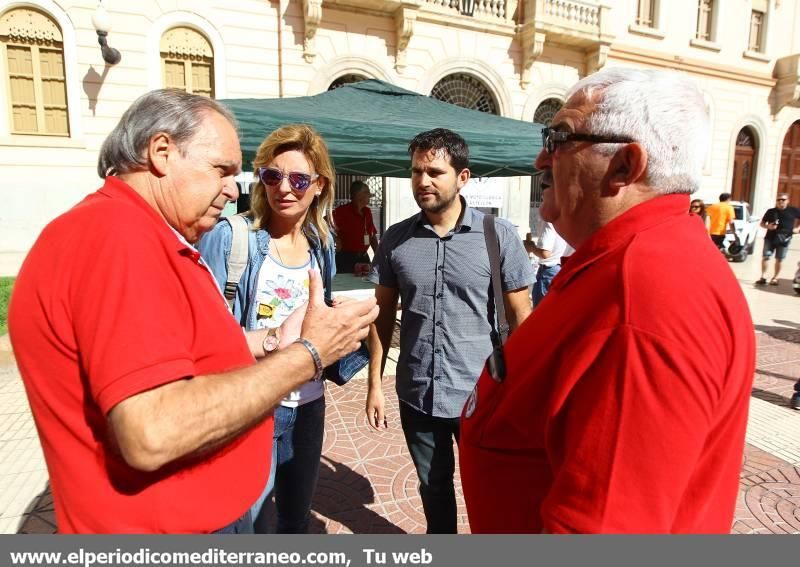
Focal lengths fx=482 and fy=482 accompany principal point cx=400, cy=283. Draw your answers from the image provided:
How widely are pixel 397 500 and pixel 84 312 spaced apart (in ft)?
8.37

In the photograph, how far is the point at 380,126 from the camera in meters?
5.57

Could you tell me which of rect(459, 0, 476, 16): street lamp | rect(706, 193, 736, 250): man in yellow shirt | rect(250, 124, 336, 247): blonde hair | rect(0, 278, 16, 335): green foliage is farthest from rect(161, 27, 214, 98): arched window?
rect(706, 193, 736, 250): man in yellow shirt

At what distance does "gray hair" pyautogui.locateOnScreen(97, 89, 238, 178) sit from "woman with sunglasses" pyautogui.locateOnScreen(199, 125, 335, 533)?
856 millimetres

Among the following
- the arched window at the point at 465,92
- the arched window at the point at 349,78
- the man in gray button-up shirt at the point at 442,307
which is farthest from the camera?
the arched window at the point at 465,92

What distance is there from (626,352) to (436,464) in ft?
5.50

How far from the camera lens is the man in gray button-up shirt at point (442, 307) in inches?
91.0

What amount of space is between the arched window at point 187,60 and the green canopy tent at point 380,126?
544cm

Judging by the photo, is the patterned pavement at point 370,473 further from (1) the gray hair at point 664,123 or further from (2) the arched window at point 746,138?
(2) the arched window at point 746,138

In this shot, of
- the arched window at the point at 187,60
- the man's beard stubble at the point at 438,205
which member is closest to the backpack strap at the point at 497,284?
the man's beard stubble at the point at 438,205

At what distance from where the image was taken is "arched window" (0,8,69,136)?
30.6 feet

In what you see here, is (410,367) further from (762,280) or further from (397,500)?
(762,280)

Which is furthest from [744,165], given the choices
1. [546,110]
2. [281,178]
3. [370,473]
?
[281,178]

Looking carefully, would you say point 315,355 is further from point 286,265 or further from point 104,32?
point 104,32

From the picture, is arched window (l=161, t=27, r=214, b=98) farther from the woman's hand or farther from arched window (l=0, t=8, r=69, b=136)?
the woman's hand
